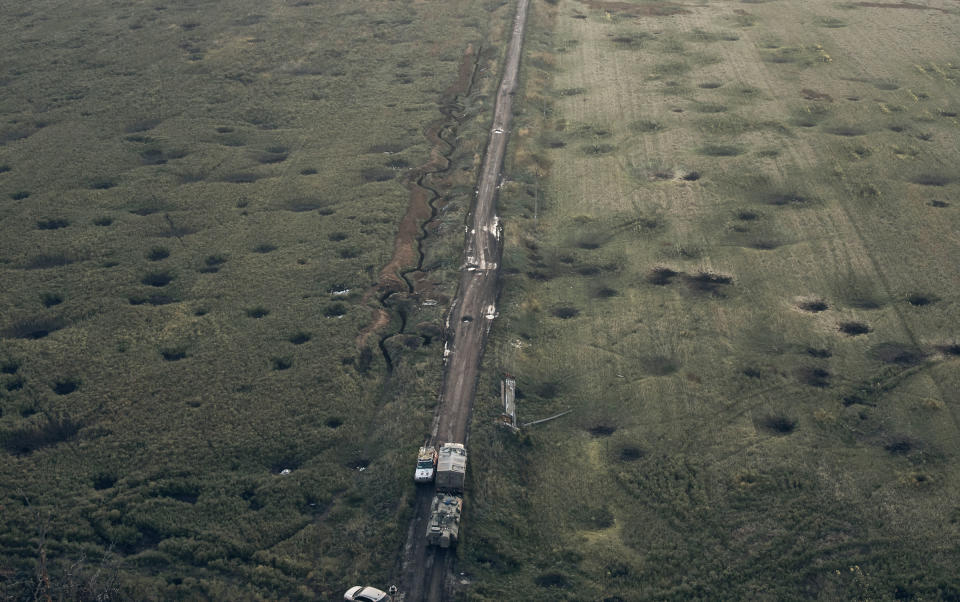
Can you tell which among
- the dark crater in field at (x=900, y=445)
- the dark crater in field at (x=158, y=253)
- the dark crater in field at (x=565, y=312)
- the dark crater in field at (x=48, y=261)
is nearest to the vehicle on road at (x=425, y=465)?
the dark crater in field at (x=565, y=312)

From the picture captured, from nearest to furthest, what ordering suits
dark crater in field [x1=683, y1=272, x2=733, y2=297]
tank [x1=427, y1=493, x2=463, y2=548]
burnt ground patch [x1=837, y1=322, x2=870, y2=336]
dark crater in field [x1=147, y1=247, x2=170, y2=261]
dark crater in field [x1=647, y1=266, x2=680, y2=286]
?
tank [x1=427, y1=493, x2=463, y2=548] → burnt ground patch [x1=837, y1=322, x2=870, y2=336] → dark crater in field [x1=683, y1=272, x2=733, y2=297] → dark crater in field [x1=647, y1=266, x2=680, y2=286] → dark crater in field [x1=147, y1=247, x2=170, y2=261]

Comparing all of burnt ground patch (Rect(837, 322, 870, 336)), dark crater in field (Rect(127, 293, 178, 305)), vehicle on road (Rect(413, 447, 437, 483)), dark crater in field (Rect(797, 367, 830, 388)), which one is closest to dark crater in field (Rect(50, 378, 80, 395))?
dark crater in field (Rect(127, 293, 178, 305))

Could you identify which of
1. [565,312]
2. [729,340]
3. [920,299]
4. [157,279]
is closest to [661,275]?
[565,312]


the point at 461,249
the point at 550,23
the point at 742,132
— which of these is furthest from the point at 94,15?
the point at 742,132

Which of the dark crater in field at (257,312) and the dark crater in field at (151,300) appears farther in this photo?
the dark crater in field at (151,300)

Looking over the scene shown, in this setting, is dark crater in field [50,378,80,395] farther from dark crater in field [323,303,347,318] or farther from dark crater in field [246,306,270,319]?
dark crater in field [323,303,347,318]

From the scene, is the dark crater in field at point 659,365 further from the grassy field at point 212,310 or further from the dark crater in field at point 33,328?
the dark crater in field at point 33,328
